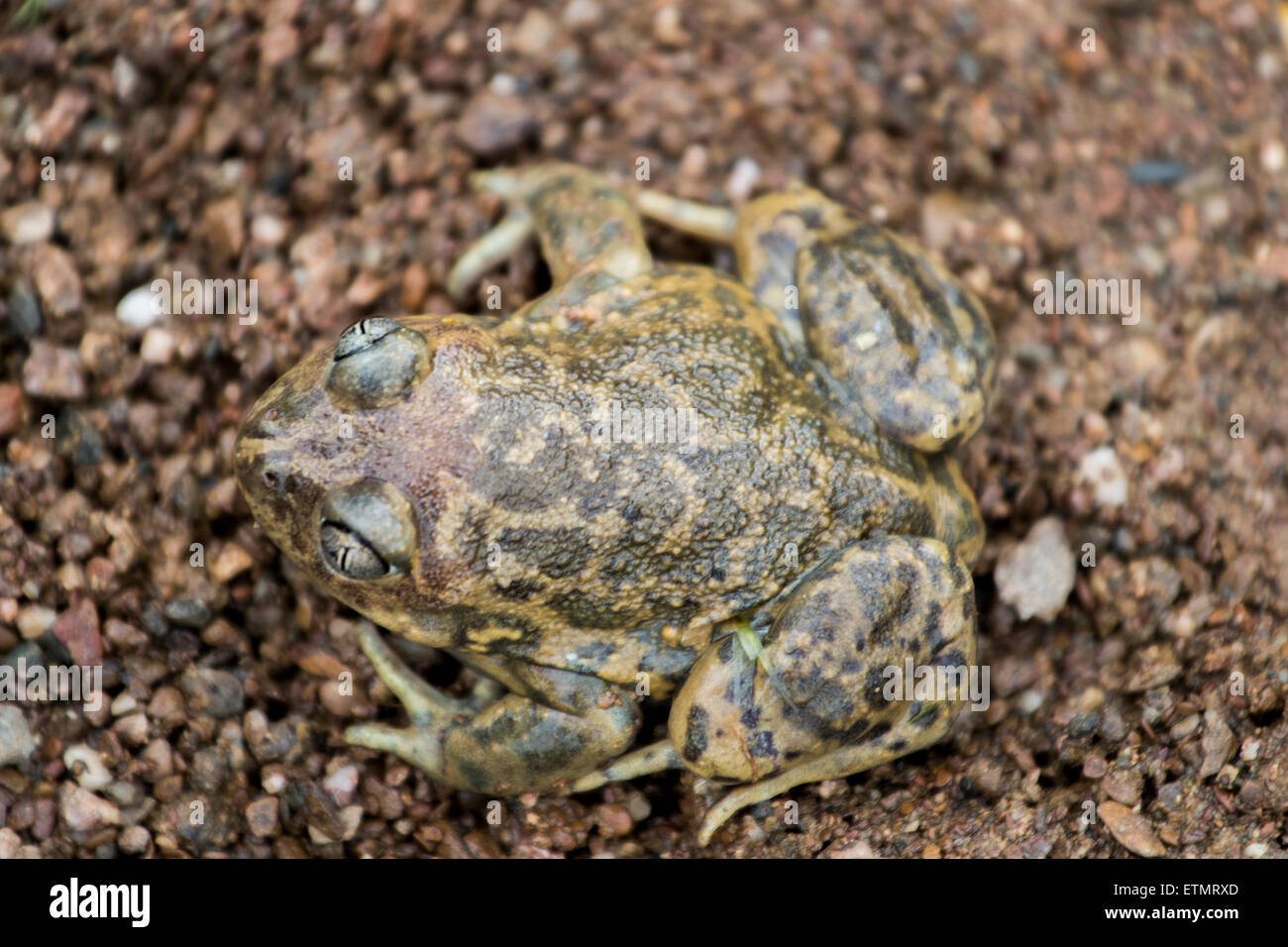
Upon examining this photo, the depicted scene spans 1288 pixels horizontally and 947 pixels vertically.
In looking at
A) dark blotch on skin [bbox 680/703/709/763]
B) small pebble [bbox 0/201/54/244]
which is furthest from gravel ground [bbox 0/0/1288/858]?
dark blotch on skin [bbox 680/703/709/763]

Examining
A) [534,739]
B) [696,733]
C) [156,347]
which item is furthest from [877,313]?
[156,347]

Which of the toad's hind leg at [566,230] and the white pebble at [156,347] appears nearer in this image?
the toad's hind leg at [566,230]

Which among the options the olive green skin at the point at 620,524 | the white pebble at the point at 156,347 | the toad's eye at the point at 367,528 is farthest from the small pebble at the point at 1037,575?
the white pebble at the point at 156,347

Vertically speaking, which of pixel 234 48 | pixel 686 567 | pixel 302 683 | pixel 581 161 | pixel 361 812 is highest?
pixel 234 48

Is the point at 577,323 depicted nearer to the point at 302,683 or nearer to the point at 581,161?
the point at 581,161

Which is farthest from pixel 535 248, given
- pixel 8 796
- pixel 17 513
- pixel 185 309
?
pixel 8 796

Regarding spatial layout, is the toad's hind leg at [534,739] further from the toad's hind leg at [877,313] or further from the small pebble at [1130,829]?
the small pebble at [1130,829]
